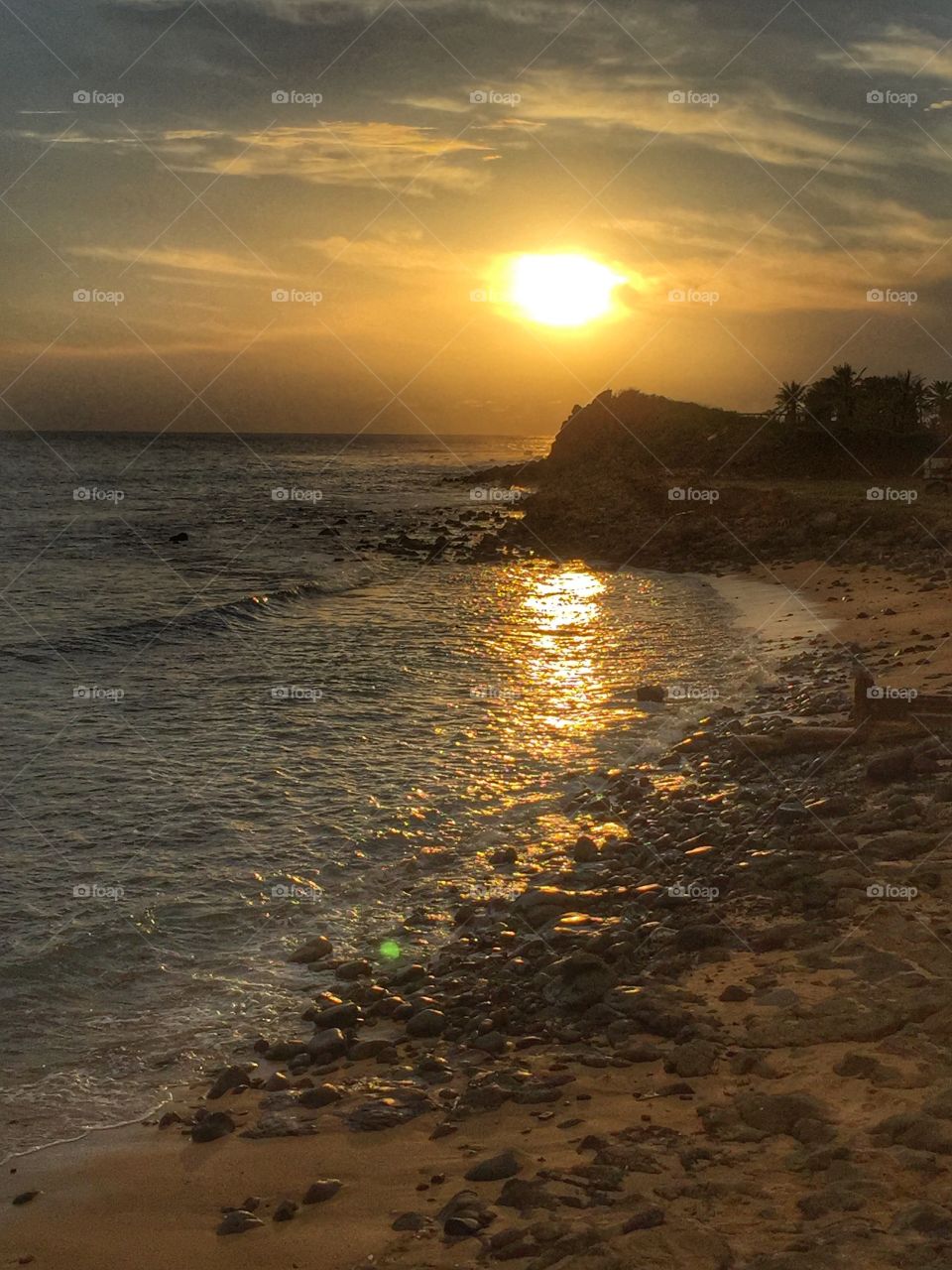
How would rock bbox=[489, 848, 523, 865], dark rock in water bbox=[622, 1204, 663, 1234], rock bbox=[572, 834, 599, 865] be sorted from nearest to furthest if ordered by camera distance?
dark rock in water bbox=[622, 1204, 663, 1234] → rock bbox=[572, 834, 599, 865] → rock bbox=[489, 848, 523, 865]

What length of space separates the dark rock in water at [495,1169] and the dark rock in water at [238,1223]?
1155 millimetres

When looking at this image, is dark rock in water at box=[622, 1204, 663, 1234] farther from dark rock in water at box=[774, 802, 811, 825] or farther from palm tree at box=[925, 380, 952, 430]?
palm tree at box=[925, 380, 952, 430]

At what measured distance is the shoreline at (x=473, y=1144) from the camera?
5.59 metres

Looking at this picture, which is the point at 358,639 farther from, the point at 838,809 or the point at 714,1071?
the point at 714,1071

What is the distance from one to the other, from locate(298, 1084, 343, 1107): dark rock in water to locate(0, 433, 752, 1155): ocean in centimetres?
104

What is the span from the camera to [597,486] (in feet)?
179

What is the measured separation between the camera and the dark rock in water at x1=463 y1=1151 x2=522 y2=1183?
20.0 feet

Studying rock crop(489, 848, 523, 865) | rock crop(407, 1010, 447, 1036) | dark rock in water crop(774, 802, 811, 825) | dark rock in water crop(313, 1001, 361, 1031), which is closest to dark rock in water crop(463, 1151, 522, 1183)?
rock crop(407, 1010, 447, 1036)

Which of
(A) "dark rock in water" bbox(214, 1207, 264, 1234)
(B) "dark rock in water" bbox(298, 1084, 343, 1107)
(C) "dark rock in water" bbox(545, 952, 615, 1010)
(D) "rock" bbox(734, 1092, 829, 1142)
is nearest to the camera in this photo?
(A) "dark rock in water" bbox(214, 1207, 264, 1234)

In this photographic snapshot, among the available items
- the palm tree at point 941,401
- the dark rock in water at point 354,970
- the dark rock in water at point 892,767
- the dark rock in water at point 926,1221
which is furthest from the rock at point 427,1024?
the palm tree at point 941,401

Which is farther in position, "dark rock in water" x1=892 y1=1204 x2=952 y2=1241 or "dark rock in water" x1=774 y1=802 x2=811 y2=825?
"dark rock in water" x1=774 y1=802 x2=811 y2=825

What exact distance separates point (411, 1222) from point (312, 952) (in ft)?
13.0

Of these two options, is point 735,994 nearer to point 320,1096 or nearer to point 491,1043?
point 491,1043

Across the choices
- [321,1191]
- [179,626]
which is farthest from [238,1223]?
[179,626]
